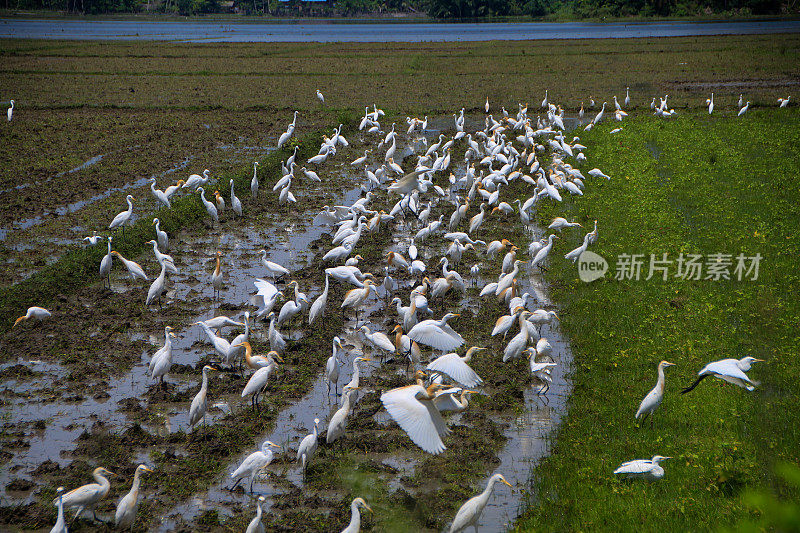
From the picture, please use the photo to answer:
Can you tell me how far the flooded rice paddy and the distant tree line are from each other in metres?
87.2

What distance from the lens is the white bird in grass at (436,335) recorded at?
8617mm

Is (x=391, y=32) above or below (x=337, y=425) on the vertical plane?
above

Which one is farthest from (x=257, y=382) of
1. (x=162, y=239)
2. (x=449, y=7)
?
(x=449, y=7)

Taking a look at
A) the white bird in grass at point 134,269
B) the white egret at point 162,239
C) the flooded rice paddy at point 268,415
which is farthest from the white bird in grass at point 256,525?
the white egret at point 162,239

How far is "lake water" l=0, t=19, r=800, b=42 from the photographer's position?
65.1 metres

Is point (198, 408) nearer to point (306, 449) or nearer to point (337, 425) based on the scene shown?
point (306, 449)

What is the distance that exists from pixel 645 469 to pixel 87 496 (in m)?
5.02

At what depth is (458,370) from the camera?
7.74 metres

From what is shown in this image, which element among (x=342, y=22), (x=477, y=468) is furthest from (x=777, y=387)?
(x=342, y=22)

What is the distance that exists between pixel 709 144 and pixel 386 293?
14483 millimetres

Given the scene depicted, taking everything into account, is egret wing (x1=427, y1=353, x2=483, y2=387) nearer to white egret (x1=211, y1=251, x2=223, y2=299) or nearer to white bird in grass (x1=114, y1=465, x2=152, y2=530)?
white bird in grass (x1=114, y1=465, x2=152, y2=530)

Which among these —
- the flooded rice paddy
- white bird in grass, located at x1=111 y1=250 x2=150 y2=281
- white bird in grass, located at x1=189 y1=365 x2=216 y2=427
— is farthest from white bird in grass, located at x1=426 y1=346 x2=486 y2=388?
white bird in grass, located at x1=111 y1=250 x2=150 y2=281

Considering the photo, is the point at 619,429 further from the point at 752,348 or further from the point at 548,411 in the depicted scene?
the point at 752,348

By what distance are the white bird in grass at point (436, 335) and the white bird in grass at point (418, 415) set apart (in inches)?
77.1
